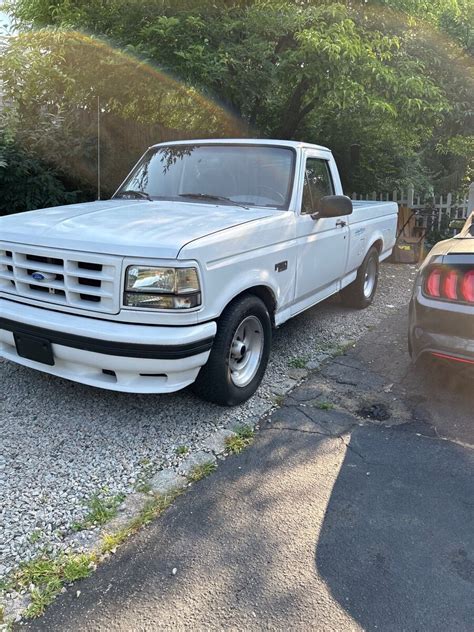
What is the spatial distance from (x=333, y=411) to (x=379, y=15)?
6.97 meters

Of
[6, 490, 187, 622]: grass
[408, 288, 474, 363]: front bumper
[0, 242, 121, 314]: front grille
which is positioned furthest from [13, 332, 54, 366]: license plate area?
[408, 288, 474, 363]: front bumper

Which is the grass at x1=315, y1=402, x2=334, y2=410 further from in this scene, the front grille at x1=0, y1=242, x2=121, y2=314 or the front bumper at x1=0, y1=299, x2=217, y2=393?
the front grille at x1=0, y1=242, x2=121, y2=314

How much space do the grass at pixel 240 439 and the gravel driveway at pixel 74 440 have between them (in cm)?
13

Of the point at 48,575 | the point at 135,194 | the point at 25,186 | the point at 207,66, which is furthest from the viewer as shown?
the point at 25,186

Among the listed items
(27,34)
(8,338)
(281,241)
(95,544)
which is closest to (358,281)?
(281,241)

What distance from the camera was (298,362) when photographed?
4.73m

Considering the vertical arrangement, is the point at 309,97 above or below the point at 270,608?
above

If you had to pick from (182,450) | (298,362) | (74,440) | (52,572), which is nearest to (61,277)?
(74,440)

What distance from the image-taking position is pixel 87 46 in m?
Result: 7.04

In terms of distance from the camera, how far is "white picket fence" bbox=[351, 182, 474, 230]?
38.0 feet

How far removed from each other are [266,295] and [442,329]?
1.28 m

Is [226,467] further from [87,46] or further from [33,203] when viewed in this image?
[87,46]

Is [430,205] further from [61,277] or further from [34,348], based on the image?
[34,348]

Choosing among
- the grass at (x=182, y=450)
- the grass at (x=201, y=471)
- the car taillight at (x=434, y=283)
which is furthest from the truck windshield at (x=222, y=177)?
the grass at (x=201, y=471)
